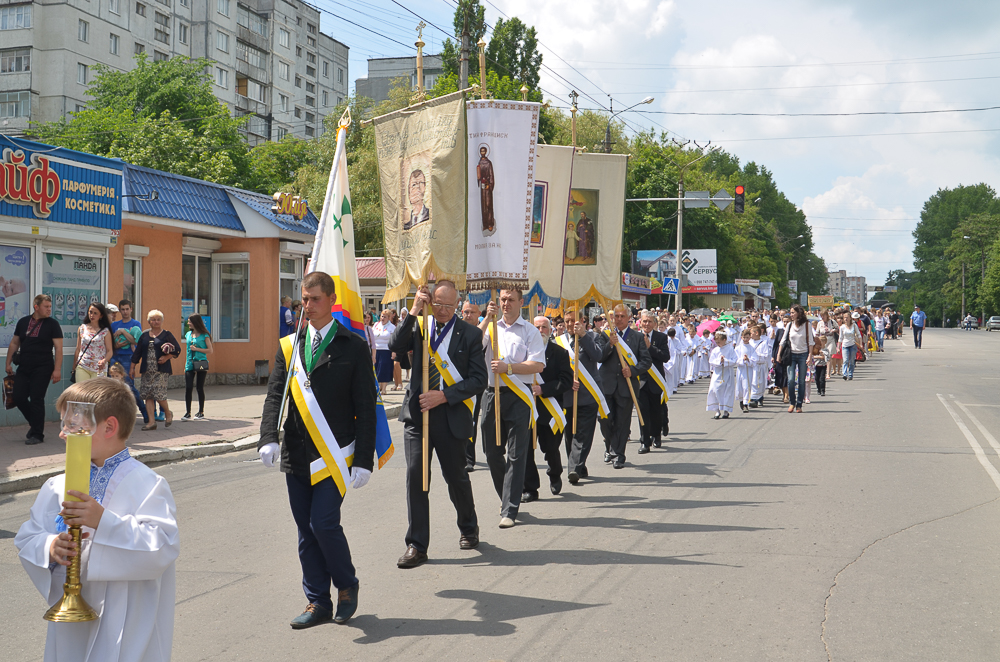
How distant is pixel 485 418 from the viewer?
750cm

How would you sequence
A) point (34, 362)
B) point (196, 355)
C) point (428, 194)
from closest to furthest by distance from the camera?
point (428, 194)
point (34, 362)
point (196, 355)

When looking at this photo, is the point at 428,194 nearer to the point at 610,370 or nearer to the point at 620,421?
the point at 610,370

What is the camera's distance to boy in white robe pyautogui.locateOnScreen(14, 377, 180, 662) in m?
2.58

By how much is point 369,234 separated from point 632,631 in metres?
34.6

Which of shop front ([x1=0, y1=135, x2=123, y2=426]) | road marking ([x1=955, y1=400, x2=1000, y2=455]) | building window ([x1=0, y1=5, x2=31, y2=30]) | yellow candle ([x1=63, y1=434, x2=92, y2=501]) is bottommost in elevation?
road marking ([x1=955, y1=400, x2=1000, y2=455])

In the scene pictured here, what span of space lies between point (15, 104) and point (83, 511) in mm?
57056

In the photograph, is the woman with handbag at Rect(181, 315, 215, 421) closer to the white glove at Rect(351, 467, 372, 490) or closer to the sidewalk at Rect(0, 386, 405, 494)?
the sidewalk at Rect(0, 386, 405, 494)

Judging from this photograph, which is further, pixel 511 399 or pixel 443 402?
pixel 511 399

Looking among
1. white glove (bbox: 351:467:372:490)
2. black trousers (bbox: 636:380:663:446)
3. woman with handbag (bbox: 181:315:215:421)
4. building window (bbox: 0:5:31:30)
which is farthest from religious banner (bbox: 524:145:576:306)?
building window (bbox: 0:5:31:30)

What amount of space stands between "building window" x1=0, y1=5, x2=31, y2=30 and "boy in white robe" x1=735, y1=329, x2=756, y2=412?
48.5 metres

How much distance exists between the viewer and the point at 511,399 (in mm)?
7441

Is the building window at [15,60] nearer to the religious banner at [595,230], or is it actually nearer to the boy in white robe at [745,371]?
the boy in white robe at [745,371]

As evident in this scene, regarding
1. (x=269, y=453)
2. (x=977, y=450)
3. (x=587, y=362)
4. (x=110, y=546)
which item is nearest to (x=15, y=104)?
(x=587, y=362)

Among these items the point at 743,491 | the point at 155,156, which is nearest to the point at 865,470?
the point at 743,491
